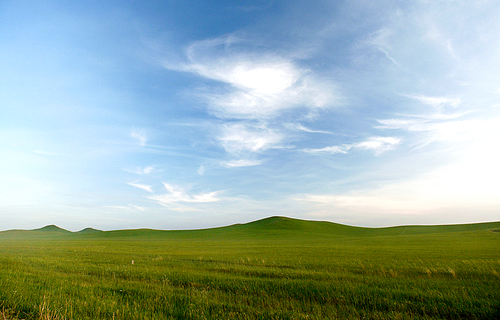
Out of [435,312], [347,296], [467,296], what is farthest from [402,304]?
[467,296]

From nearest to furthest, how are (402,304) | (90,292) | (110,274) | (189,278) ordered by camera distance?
(402,304), (90,292), (189,278), (110,274)

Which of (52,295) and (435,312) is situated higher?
(52,295)

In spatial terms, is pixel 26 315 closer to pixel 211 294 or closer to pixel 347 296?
pixel 211 294

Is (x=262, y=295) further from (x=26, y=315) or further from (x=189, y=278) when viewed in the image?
(x=26, y=315)

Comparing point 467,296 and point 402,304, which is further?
point 467,296

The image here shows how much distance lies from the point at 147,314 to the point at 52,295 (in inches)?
129

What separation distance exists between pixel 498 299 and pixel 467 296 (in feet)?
2.38

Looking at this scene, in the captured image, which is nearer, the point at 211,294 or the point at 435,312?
the point at 435,312

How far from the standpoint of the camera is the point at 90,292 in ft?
25.0

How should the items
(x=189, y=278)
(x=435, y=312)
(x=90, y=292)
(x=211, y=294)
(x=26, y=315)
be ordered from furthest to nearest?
(x=189, y=278) → (x=211, y=294) → (x=90, y=292) → (x=435, y=312) → (x=26, y=315)

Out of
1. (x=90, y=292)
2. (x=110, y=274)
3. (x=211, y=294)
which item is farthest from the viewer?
(x=110, y=274)

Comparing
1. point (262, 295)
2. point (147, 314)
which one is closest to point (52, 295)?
point (147, 314)

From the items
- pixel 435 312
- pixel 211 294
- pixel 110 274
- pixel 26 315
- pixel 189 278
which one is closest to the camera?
pixel 26 315

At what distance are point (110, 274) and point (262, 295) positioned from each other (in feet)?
25.5
